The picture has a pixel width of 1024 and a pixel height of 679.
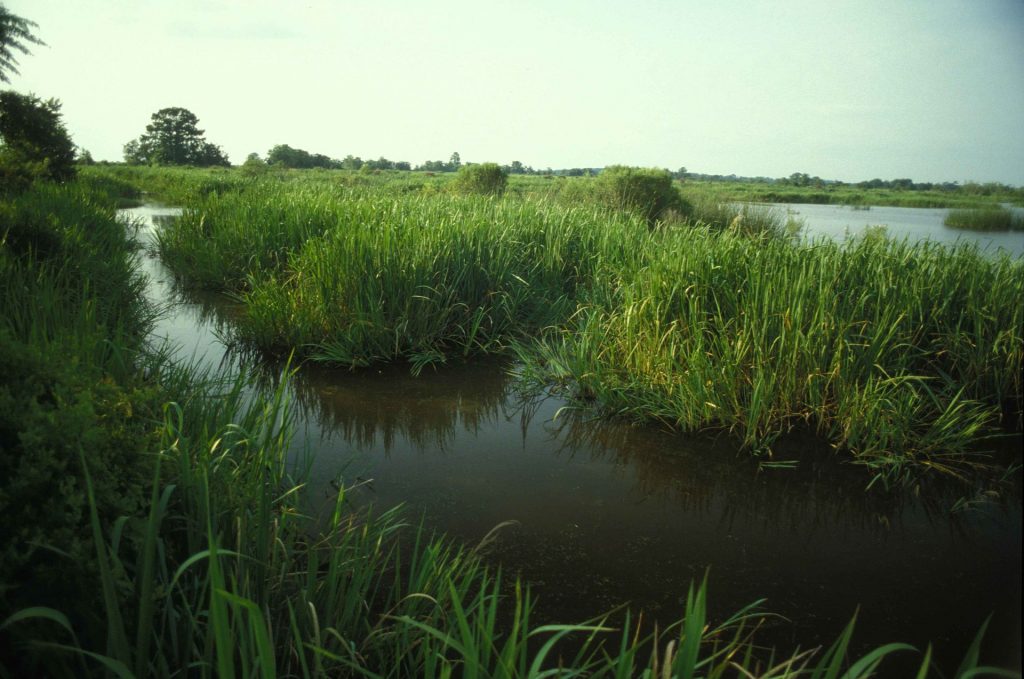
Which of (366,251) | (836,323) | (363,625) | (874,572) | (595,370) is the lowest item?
(874,572)


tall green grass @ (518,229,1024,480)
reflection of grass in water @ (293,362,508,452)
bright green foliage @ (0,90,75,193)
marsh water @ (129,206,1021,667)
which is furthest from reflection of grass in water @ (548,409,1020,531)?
bright green foliage @ (0,90,75,193)

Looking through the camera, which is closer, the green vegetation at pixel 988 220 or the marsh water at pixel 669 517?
the marsh water at pixel 669 517

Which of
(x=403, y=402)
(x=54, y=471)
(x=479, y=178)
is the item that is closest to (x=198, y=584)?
(x=54, y=471)

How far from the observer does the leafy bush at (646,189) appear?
1580 centimetres

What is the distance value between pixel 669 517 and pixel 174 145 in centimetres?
5213

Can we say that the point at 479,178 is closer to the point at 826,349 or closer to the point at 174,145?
the point at 826,349

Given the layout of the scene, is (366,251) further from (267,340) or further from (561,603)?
(561,603)

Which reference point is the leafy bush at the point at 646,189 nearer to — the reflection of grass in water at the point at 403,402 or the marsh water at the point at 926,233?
the marsh water at the point at 926,233

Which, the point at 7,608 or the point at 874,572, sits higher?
the point at 7,608

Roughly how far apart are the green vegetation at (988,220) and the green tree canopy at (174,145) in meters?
45.6

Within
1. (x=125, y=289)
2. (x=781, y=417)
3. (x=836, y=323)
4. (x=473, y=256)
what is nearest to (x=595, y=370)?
(x=781, y=417)

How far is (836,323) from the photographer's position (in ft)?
11.9

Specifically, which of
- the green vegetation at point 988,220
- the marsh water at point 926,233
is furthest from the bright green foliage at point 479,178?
the green vegetation at point 988,220

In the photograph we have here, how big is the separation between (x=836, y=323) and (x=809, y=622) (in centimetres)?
209
